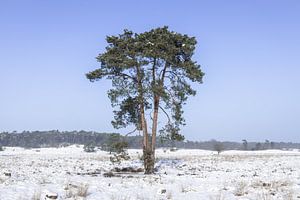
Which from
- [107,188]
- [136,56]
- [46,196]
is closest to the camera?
[46,196]

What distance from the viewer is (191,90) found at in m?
28.1

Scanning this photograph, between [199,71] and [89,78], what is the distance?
747cm

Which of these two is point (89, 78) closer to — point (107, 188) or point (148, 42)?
point (148, 42)

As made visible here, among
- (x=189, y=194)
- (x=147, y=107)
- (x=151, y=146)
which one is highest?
(x=147, y=107)

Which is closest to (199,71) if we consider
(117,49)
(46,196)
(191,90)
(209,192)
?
(191,90)

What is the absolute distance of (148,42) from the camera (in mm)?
26969

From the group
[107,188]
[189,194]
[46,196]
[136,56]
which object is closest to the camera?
[46,196]

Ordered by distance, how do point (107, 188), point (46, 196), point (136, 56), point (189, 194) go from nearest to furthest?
point (46, 196) → point (189, 194) → point (107, 188) → point (136, 56)

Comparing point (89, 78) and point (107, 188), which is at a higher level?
point (89, 78)

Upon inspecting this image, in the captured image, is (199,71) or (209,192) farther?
(199,71)

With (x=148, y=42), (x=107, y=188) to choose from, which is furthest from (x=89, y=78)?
(x=107, y=188)

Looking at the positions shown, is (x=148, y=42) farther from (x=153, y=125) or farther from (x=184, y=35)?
(x=153, y=125)

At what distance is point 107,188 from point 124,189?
Result: 2.18 feet

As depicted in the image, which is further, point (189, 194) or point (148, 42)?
point (148, 42)
